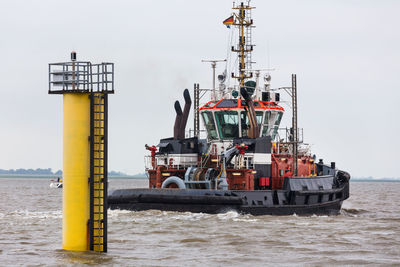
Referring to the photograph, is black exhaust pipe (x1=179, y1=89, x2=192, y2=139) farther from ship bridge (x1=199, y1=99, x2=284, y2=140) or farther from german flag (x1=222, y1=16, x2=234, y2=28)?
german flag (x1=222, y1=16, x2=234, y2=28)

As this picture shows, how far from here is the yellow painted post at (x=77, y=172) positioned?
1542 centimetres

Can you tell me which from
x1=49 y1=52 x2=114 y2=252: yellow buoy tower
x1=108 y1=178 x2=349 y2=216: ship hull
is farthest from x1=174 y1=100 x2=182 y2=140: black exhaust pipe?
x1=49 y1=52 x2=114 y2=252: yellow buoy tower

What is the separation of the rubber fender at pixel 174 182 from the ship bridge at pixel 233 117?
3364 millimetres

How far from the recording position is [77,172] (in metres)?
15.4

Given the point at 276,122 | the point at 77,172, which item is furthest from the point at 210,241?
the point at 276,122

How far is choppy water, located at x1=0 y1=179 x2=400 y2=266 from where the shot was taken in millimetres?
16688

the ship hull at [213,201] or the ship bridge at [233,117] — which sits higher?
the ship bridge at [233,117]

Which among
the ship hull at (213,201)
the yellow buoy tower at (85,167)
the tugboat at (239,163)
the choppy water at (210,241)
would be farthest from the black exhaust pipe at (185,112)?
the yellow buoy tower at (85,167)

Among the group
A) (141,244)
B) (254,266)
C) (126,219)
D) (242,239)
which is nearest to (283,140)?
(126,219)

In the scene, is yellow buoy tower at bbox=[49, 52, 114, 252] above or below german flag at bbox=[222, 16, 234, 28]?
below

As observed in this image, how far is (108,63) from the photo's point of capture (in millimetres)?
15750

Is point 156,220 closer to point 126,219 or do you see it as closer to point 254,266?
point 126,219

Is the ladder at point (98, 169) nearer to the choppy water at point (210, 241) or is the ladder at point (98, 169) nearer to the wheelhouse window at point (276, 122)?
the choppy water at point (210, 241)

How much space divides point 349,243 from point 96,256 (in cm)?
800
